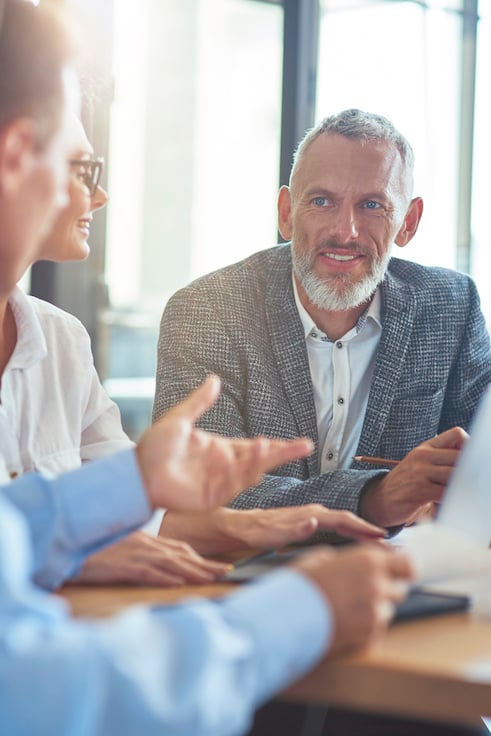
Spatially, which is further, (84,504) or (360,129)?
(360,129)

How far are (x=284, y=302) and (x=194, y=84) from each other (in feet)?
9.43

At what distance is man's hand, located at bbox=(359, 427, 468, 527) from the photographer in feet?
5.93

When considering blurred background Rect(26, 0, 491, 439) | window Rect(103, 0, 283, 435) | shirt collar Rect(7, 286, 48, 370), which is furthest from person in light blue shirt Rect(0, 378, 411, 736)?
window Rect(103, 0, 283, 435)

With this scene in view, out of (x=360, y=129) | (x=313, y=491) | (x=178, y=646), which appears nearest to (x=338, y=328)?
(x=360, y=129)

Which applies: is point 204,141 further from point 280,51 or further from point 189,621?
point 189,621

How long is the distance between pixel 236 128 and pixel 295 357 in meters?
2.79

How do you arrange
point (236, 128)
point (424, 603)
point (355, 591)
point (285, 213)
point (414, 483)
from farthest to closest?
point (236, 128) < point (285, 213) < point (414, 483) < point (424, 603) < point (355, 591)

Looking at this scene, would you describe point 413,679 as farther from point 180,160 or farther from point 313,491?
point 180,160

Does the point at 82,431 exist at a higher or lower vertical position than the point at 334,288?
lower

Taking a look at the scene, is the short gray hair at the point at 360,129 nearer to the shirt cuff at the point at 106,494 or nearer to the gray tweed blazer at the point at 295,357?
the gray tweed blazer at the point at 295,357

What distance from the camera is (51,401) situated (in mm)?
1739

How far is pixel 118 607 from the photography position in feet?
4.04

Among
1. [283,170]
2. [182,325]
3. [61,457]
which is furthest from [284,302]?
[283,170]

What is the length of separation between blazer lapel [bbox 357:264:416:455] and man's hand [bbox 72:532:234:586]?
971 mm
